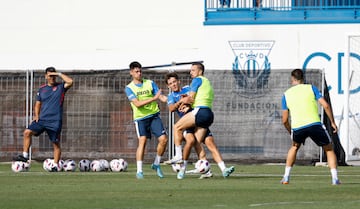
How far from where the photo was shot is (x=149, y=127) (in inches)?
805

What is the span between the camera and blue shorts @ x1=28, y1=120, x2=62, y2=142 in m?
23.3

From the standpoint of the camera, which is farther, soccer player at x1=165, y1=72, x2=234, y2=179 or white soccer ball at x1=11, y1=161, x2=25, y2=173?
white soccer ball at x1=11, y1=161, x2=25, y2=173

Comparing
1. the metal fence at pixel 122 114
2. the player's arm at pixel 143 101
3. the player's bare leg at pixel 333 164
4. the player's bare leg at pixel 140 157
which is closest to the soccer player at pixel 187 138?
the player's arm at pixel 143 101

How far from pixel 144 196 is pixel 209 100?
5004 mm

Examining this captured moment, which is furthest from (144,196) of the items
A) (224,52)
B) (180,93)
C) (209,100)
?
(224,52)

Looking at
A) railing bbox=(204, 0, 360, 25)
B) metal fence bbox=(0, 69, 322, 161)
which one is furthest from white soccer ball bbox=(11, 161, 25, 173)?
railing bbox=(204, 0, 360, 25)

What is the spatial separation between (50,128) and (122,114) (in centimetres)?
549

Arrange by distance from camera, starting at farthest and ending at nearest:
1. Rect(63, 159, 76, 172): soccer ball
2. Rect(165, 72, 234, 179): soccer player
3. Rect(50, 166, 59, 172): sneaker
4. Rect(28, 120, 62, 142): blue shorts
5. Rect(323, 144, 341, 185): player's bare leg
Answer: Rect(28, 120, 62, 142): blue shorts
Rect(63, 159, 76, 172): soccer ball
Rect(50, 166, 59, 172): sneaker
Rect(165, 72, 234, 179): soccer player
Rect(323, 144, 341, 185): player's bare leg

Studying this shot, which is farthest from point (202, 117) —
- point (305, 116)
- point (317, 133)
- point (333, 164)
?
point (333, 164)

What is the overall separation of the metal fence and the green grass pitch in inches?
261

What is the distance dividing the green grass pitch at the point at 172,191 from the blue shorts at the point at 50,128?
1775 millimetres

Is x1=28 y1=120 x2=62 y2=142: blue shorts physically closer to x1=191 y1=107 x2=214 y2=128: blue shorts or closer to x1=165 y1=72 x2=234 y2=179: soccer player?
x1=165 y1=72 x2=234 y2=179: soccer player

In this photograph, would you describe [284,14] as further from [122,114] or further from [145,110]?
[145,110]

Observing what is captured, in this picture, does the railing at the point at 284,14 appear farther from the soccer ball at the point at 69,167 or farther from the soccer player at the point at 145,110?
the soccer player at the point at 145,110
